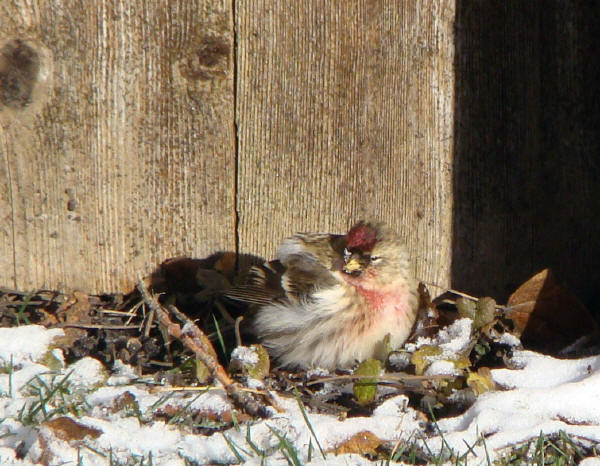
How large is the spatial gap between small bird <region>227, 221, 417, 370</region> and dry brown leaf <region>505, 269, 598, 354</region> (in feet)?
1.52

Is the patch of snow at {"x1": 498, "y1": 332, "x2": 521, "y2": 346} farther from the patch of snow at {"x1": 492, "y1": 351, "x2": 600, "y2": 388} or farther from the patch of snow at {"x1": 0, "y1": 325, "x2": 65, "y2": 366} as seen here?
the patch of snow at {"x1": 0, "y1": 325, "x2": 65, "y2": 366}

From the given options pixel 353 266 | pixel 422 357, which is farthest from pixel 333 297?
pixel 422 357

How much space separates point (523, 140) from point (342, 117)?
83cm

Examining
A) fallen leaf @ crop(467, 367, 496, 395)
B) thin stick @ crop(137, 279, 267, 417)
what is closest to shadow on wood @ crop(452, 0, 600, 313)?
fallen leaf @ crop(467, 367, 496, 395)

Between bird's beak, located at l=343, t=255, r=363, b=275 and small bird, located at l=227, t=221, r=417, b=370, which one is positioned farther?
bird's beak, located at l=343, t=255, r=363, b=275

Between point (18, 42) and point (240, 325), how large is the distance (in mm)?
1480

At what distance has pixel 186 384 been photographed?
3465mm

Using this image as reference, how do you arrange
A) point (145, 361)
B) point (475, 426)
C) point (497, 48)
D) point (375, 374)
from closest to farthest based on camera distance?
1. point (475, 426)
2. point (375, 374)
3. point (145, 361)
4. point (497, 48)

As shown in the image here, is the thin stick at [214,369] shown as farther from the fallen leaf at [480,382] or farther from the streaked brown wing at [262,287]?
the fallen leaf at [480,382]

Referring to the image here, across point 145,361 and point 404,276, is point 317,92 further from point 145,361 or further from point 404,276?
point 145,361

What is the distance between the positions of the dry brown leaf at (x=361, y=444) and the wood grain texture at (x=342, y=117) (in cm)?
124

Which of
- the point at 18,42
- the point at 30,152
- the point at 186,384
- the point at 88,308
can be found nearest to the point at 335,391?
the point at 186,384

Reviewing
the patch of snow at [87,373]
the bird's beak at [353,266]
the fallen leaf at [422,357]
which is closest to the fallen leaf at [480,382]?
the fallen leaf at [422,357]

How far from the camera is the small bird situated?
3.61 metres
